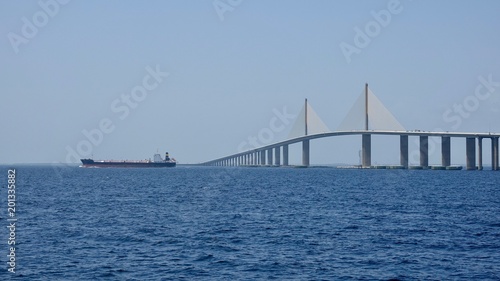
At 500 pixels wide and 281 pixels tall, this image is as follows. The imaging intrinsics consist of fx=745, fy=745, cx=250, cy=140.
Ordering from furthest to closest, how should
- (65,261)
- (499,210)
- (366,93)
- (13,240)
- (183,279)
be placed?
(366,93) → (499,210) → (13,240) → (65,261) → (183,279)

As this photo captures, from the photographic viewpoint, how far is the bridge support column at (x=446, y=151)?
138125 millimetres

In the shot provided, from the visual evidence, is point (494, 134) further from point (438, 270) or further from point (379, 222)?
point (438, 270)

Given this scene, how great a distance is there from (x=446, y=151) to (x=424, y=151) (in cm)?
590

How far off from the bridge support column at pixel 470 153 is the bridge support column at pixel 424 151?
7566 mm

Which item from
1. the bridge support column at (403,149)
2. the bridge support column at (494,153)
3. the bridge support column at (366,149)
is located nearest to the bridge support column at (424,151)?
the bridge support column at (403,149)

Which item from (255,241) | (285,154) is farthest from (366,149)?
(255,241)

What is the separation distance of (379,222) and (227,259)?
577 inches

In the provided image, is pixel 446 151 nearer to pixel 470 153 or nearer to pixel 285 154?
pixel 470 153

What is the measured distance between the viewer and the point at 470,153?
139 meters

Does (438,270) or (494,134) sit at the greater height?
(494,134)

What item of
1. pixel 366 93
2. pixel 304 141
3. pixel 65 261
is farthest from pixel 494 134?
pixel 65 261

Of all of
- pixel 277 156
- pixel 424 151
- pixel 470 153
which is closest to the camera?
pixel 470 153

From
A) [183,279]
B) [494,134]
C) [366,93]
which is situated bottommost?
[183,279]

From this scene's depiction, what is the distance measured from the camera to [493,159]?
138 meters
